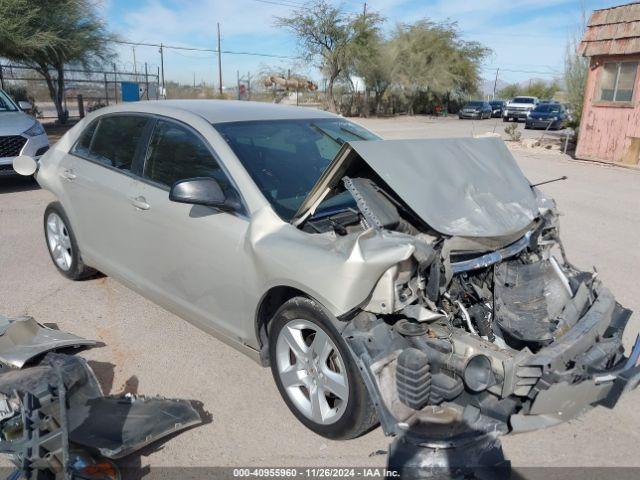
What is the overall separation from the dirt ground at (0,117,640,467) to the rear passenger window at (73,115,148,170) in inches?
49.6

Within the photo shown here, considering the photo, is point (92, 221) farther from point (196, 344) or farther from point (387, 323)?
point (387, 323)

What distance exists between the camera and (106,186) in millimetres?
4125

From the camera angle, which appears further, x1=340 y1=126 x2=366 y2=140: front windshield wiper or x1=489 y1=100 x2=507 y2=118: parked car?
x1=489 y1=100 x2=507 y2=118: parked car

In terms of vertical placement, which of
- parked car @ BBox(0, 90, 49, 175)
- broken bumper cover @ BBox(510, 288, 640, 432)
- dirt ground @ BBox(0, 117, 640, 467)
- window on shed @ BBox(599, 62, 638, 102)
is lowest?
dirt ground @ BBox(0, 117, 640, 467)

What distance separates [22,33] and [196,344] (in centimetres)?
1609

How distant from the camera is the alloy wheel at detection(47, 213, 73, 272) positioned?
4934 millimetres

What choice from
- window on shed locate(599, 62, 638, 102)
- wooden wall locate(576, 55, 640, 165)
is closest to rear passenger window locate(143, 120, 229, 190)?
wooden wall locate(576, 55, 640, 165)

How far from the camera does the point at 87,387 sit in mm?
2916

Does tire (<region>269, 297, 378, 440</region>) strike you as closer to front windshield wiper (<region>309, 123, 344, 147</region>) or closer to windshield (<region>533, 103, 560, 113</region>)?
front windshield wiper (<region>309, 123, 344, 147</region>)

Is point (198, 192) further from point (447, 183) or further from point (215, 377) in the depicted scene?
point (447, 183)

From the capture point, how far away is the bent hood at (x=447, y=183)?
290 centimetres

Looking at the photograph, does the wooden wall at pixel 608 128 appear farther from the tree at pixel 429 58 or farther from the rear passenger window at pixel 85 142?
the tree at pixel 429 58

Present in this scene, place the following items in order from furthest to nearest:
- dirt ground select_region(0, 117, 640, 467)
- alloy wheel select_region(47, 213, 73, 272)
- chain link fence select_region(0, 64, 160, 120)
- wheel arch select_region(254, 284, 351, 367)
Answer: chain link fence select_region(0, 64, 160, 120) → alloy wheel select_region(47, 213, 73, 272) → wheel arch select_region(254, 284, 351, 367) → dirt ground select_region(0, 117, 640, 467)

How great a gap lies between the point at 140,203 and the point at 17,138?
6.45 meters
